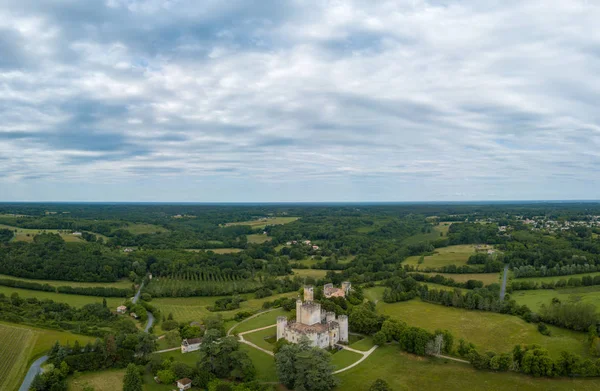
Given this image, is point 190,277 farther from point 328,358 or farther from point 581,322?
point 581,322

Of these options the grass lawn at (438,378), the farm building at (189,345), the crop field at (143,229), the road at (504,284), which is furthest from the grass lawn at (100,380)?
the crop field at (143,229)

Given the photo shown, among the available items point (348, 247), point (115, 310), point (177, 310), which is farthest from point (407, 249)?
point (115, 310)

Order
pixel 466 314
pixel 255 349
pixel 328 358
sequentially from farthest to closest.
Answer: pixel 466 314 < pixel 255 349 < pixel 328 358

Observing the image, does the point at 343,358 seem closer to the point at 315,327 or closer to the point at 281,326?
the point at 315,327

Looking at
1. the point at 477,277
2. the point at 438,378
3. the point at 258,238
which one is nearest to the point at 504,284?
the point at 477,277

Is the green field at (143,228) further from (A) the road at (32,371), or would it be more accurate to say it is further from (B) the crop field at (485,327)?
(B) the crop field at (485,327)
